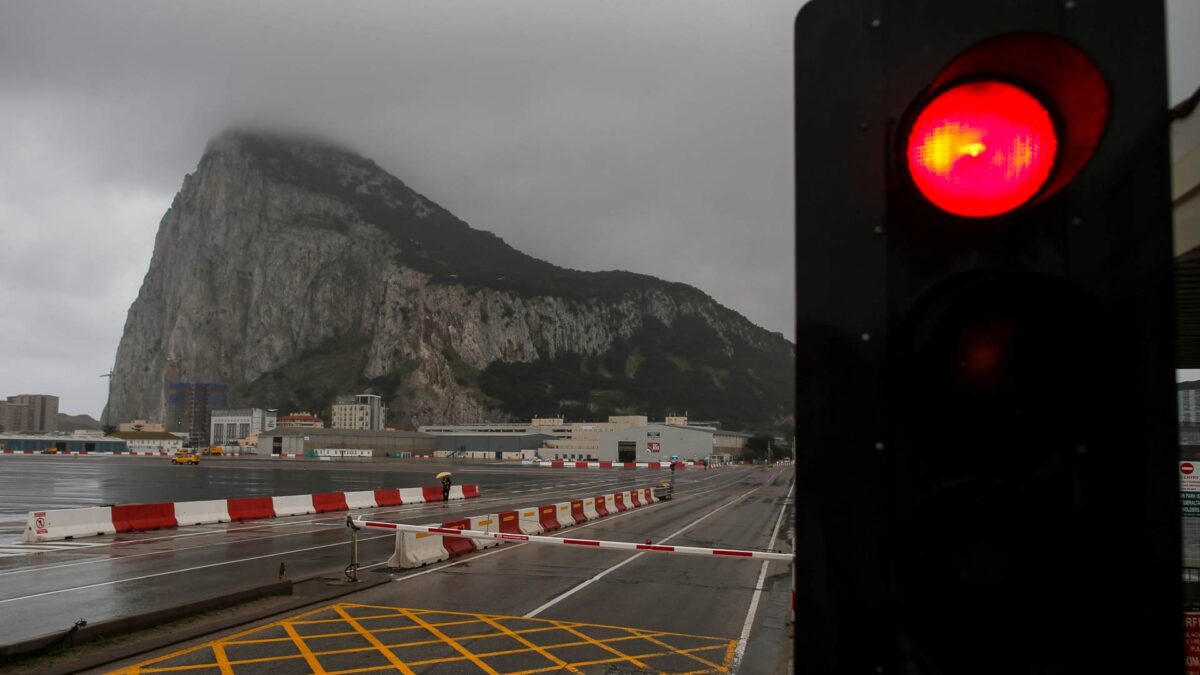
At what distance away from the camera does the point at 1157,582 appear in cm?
145

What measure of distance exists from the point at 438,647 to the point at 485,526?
10.3 m

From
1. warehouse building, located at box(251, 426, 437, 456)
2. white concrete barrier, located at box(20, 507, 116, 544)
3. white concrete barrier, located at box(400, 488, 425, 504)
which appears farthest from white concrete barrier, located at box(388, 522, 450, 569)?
warehouse building, located at box(251, 426, 437, 456)

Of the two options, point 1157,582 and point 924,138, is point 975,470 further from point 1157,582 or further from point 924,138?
point 924,138

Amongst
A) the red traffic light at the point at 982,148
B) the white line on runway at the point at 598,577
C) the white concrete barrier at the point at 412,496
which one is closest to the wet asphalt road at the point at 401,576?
the white line on runway at the point at 598,577

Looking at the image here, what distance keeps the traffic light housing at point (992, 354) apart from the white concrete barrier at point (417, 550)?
51.9 feet

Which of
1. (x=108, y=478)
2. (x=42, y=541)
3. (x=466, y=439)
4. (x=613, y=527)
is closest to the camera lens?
(x=42, y=541)

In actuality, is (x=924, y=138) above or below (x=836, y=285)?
above

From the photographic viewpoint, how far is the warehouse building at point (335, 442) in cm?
13425

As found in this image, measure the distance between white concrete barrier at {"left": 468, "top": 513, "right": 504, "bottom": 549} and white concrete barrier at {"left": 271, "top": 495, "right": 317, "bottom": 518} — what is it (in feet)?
36.7

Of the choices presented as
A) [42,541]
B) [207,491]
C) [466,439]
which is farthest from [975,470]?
[466,439]

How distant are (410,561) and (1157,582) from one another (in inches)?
641

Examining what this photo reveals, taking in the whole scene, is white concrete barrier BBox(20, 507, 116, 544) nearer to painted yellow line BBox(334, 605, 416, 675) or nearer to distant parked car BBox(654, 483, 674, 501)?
painted yellow line BBox(334, 605, 416, 675)

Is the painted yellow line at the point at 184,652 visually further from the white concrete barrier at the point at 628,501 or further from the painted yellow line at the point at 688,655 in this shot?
the white concrete barrier at the point at 628,501

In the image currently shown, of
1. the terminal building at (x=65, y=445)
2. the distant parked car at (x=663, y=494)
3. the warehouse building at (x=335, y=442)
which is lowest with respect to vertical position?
the terminal building at (x=65, y=445)
